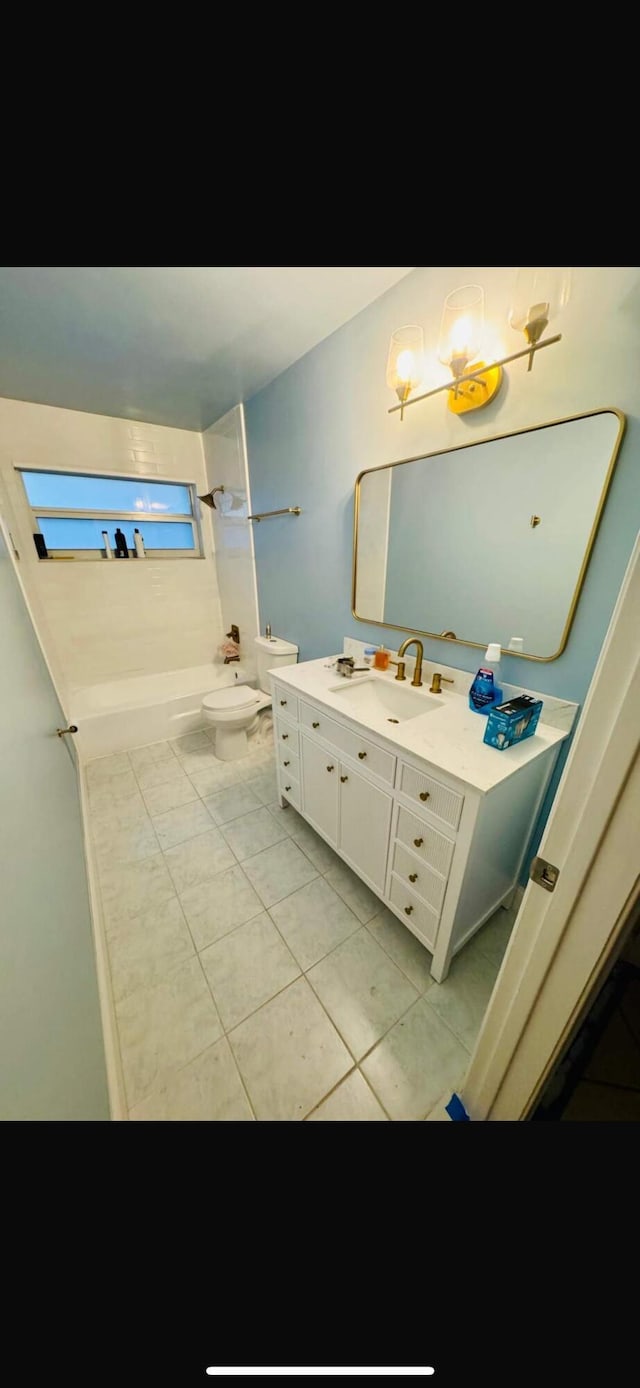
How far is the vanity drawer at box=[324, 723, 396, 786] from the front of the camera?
3.72 feet

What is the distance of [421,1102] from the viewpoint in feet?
3.03

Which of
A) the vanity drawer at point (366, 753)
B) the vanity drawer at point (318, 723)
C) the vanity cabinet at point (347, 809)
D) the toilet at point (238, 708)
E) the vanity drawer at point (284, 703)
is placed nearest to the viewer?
the vanity drawer at point (366, 753)

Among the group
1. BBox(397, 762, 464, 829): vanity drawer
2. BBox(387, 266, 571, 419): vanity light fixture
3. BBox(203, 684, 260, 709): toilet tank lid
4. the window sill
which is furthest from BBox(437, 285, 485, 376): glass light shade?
the window sill

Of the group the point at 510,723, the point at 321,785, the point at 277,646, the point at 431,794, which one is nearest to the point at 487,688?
the point at 510,723

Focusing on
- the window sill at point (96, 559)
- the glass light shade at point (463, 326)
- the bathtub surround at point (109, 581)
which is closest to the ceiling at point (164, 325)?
the bathtub surround at point (109, 581)

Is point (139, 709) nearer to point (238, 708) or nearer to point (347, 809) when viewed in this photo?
point (238, 708)

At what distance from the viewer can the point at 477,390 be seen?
45.3 inches

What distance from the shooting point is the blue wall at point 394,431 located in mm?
914

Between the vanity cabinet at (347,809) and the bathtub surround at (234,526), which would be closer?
the vanity cabinet at (347,809)

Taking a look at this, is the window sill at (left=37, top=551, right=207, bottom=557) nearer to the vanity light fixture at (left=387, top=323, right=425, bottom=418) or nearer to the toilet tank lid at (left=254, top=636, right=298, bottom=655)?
the toilet tank lid at (left=254, top=636, right=298, bottom=655)

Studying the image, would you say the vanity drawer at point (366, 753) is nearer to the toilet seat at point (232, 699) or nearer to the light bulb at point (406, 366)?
the toilet seat at point (232, 699)
